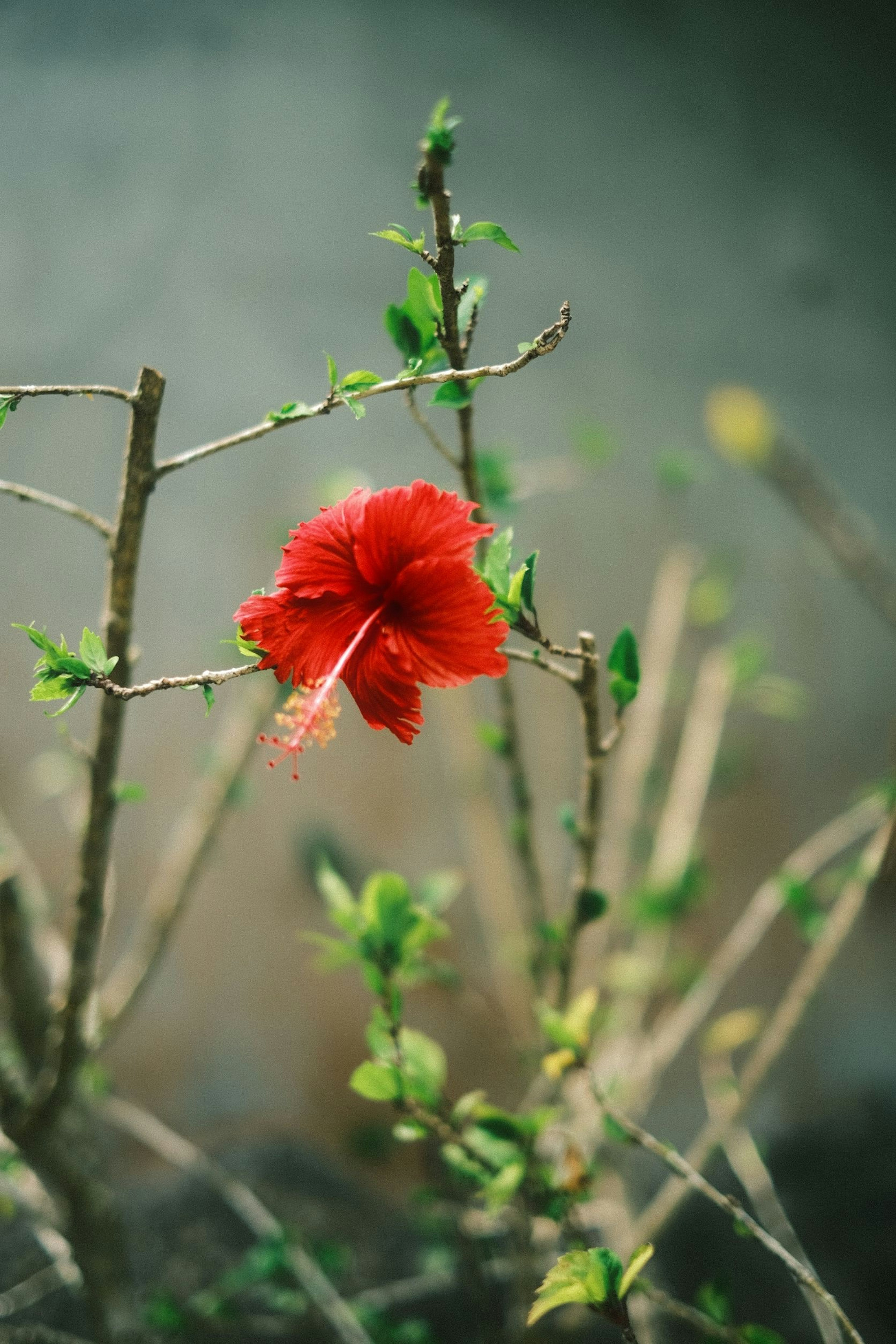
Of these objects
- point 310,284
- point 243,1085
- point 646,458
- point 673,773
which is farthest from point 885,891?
point 310,284

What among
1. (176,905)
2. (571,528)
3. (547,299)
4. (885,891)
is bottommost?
(885,891)

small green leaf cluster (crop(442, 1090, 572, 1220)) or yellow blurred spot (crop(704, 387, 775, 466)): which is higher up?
yellow blurred spot (crop(704, 387, 775, 466))

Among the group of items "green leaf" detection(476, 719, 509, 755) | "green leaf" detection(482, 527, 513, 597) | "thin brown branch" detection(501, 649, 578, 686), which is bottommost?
"green leaf" detection(476, 719, 509, 755)

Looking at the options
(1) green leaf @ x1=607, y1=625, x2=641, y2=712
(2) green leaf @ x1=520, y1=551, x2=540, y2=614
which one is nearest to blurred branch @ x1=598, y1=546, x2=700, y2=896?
(1) green leaf @ x1=607, y1=625, x2=641, y2=712

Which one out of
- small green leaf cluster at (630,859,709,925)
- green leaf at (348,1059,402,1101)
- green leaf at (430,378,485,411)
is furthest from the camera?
small green leaf cluster at (630,859,709,925)

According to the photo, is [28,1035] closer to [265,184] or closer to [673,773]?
[673,773]

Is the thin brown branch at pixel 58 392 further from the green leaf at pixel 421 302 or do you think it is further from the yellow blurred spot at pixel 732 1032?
the yellow blurred spot at pixel 732 1032

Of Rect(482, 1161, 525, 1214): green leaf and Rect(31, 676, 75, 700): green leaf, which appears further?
Rect(482, 1161, 525, 1214): green leaf

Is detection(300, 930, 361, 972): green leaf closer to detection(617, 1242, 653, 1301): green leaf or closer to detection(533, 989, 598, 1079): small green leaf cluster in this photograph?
detection(533, 989, 598, 1079): small green leaf cluster
